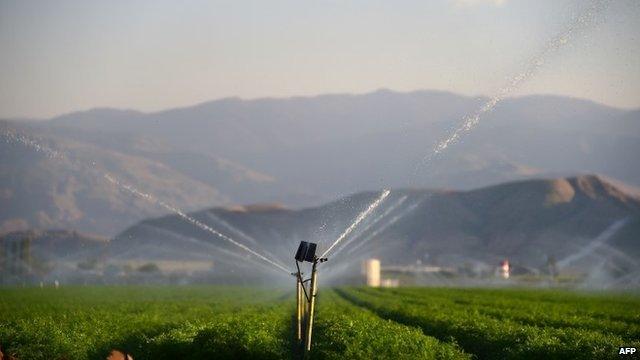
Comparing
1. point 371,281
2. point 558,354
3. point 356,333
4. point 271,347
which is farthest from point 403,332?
point 371,281

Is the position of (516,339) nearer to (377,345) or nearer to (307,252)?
(377,345)

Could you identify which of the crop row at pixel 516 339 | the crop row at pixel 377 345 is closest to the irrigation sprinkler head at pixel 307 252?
the crop row at pixel 377 345

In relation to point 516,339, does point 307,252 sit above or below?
above

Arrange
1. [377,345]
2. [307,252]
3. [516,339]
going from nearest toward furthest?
[307,252] → [377,345] → [516,339]

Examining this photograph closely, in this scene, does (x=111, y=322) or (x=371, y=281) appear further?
(x=371, y=281)

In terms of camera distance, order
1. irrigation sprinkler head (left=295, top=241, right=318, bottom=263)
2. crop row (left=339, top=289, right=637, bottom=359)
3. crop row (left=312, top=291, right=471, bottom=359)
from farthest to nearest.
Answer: crop row (left=339, top=289, right=637, bottom=359)
crop row (left=312, top=291, right=471, bottom=359)
irrigation sprinkler head (left=295, top=241, right=318, bottom=263)

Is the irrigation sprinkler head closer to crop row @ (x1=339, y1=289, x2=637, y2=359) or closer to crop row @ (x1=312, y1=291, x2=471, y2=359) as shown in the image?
crop row @ (x1=312, y1=291, x2=471, y2=359)

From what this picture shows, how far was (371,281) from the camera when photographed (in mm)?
146000

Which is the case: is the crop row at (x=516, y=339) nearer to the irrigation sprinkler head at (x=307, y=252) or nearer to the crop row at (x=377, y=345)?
the crop row at (x=377, y=345)

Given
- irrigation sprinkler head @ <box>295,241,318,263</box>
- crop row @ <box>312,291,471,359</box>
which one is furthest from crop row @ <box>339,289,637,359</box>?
irrigation sprinkler head @ <box>295,241,318,263</box>

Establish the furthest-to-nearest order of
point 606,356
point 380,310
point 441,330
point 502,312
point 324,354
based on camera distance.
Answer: point 380,310 → point 502,312 → point 441,330 → point 324,354 → point 606,356

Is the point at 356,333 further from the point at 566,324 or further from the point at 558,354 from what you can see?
the point at 566,324

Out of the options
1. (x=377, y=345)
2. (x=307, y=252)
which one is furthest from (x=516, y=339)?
(x=307, y=252)

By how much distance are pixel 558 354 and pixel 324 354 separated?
5658 millimetres
